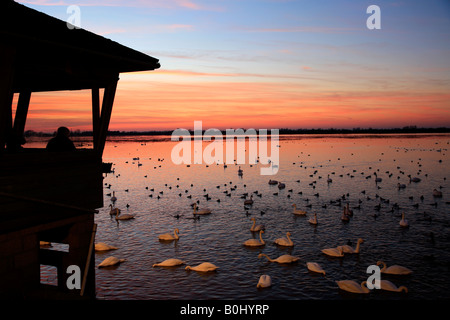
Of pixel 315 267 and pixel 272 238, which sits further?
pixel 272 238

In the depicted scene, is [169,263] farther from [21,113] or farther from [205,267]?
[21,113]

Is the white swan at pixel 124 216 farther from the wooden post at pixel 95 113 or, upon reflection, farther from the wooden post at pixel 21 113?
the wooden post at pixel 95 113

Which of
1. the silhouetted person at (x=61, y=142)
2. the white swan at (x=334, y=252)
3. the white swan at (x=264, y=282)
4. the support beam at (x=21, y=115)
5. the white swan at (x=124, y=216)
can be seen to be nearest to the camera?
the silhouetted person at (x=61, y=142)

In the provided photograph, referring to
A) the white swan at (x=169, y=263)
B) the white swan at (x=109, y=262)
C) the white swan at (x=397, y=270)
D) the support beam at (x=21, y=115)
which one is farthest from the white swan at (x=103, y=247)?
the white swan at (x=397, y=270)

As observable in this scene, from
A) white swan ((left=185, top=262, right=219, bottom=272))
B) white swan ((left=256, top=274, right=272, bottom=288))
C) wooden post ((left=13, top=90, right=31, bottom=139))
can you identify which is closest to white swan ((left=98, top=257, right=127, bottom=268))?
white swan ((left=185, top=262, right=219, bottom=272))

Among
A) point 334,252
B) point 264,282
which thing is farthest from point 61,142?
point 334,252

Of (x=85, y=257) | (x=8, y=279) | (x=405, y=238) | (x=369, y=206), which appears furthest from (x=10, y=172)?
(x=369, y=206)

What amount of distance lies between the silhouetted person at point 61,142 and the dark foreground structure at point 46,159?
51cm

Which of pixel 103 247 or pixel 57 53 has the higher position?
pixel 57 53

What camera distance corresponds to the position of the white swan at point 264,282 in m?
16.3

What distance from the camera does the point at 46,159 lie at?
32.9 feet

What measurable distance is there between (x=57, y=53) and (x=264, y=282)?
11689 mm
